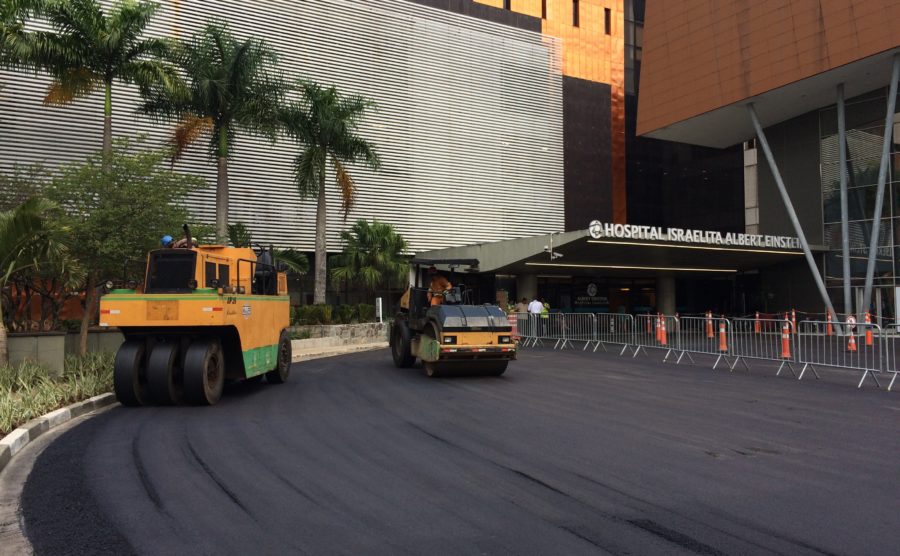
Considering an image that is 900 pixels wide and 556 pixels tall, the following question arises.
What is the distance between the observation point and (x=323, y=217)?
27922 mm

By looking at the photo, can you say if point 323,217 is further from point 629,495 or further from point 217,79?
point 629,495

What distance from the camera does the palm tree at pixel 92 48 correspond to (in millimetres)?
18984

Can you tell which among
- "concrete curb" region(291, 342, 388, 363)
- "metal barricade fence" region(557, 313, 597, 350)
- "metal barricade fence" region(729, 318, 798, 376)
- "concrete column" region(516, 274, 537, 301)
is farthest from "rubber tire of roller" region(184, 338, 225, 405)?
"concrete column" region(516, 274, 537, 301)

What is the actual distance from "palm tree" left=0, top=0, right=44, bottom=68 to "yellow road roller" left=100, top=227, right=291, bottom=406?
377 inches

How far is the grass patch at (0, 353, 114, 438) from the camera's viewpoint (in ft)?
30.7

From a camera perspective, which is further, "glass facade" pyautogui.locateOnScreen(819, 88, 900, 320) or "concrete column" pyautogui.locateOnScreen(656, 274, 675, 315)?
"concrete column" pyautogui.locateOnScreen(656, 274, 675, 315)

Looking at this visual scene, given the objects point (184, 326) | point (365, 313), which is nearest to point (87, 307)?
point (184, 326)

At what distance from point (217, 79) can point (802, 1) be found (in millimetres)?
26003

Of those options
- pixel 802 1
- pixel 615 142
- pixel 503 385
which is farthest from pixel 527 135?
pixel 503 385

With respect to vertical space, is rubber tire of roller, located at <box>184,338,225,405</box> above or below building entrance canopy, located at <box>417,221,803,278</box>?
below

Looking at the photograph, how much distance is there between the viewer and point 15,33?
Answer: 59.5 feet

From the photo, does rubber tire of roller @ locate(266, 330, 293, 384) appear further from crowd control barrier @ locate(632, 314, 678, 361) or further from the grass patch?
crowd control barrier @ locate(632, 314, 678, 361)

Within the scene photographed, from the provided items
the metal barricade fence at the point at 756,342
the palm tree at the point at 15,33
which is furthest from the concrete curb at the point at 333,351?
the metal barricade fence at the point at 756,342

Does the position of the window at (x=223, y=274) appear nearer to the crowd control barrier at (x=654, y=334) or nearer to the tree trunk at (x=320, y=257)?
the crowd control barrier at (x=654, y=334)
